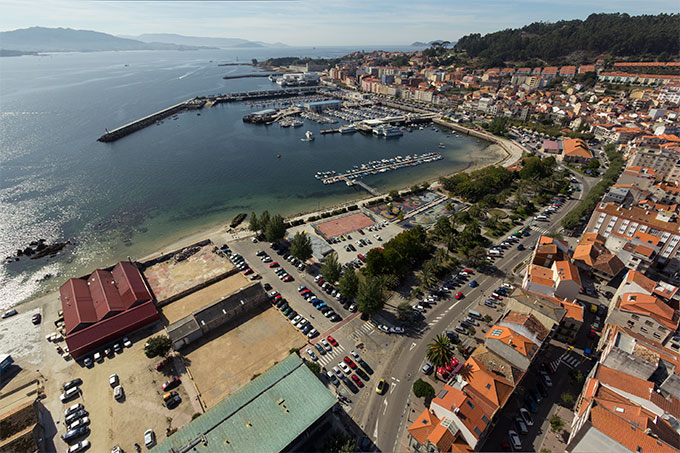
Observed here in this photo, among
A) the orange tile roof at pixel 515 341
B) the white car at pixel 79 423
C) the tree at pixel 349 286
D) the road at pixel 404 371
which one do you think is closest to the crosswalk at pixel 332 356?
the road at pixel 404 371

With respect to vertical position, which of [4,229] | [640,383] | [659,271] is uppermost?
[640,383]

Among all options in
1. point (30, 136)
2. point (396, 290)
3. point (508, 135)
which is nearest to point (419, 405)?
point (396, 290)

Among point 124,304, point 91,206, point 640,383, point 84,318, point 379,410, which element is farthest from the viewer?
point 91,206

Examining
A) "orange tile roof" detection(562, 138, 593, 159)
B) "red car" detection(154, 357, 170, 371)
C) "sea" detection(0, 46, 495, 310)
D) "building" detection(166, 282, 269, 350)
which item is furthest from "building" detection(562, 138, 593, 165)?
"red car" detection(154, 357, 170, 371)

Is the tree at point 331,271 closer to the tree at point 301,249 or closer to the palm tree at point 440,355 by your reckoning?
the tree at point 301,249

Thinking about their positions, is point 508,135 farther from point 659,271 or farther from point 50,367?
point 50,367

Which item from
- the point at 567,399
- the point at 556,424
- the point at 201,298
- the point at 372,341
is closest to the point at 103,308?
the point at 201,298

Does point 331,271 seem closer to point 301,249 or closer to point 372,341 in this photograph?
point 301,249
